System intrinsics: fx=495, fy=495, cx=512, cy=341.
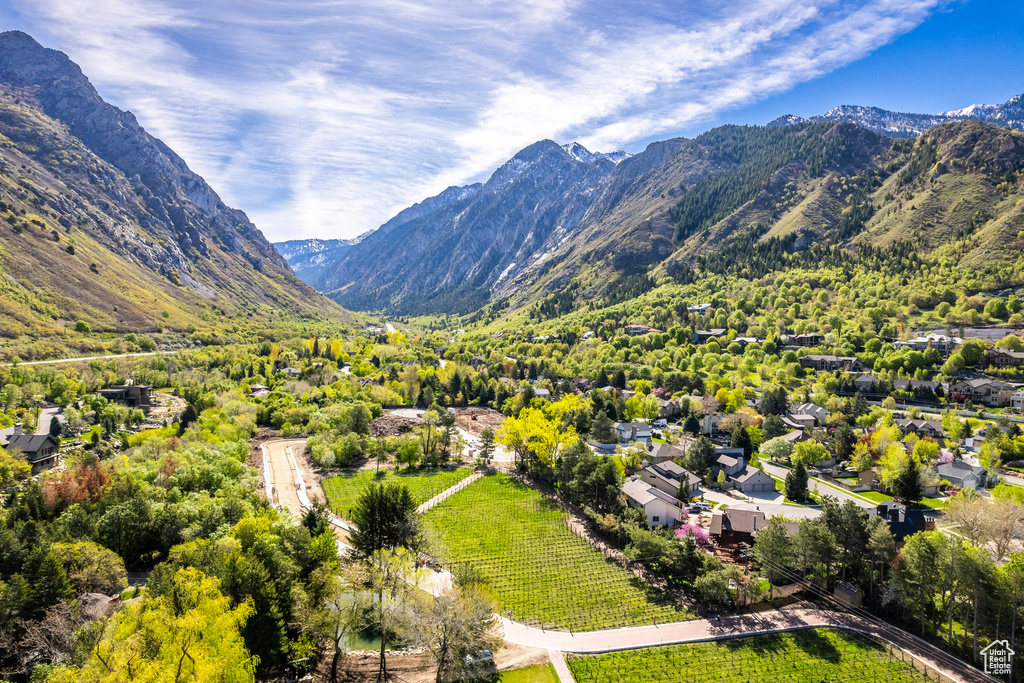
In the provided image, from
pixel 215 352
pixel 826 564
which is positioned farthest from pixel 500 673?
pixel 215 352

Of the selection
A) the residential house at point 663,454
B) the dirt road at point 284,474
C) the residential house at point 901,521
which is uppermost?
the residential house at point 901,521

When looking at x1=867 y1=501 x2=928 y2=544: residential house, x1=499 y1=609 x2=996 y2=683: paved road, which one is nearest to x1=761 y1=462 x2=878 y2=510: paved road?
x1=867 y1=501 x2=928 y2=544: residential house

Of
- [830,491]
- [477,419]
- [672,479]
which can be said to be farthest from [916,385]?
[477,419]

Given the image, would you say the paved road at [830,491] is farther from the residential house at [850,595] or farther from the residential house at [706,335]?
the residential house at [706,335]

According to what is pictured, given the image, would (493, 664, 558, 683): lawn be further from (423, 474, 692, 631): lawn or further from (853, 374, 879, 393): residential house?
(853, 374, 879, 393): residential house

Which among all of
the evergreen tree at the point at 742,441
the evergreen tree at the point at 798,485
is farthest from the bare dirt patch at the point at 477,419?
the evergreen tree at the point at 798,485

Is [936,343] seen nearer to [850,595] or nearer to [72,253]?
[850,595]
